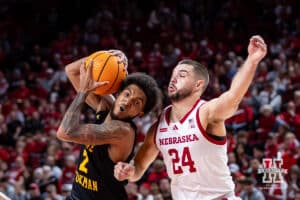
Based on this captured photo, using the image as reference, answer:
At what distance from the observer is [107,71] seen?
4.60 meters

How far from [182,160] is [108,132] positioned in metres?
0.54

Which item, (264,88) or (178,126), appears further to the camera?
(264,88)

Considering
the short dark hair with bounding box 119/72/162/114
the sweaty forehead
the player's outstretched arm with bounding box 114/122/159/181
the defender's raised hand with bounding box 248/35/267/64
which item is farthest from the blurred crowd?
the defender's raised hand with bounding box 248/35/267/64

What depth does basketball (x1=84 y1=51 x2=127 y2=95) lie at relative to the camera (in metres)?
4.59

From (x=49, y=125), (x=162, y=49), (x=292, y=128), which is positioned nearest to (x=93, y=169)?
(x=292, y=128)

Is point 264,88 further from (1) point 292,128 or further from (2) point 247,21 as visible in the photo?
(2) point 247,21

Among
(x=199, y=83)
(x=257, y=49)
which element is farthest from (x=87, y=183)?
(x=257, y=49)

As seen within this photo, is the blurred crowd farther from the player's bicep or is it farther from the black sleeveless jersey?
the player's bicep

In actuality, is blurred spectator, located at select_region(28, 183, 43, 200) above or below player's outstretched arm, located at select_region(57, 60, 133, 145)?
below

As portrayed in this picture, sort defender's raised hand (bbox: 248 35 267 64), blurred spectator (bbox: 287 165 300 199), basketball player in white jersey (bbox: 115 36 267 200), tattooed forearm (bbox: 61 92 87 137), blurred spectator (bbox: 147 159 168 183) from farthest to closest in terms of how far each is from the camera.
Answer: blurred spectator (bbox: 147 159 168 183) < blurred spectator (bbox: 287 165 300 199) < tattooed forearm (bbox: 61 92 87 137) < basketball player in white jersey (bbox: 115 36 267 200) < defender's raised hand (bbox: 248 35 267 64)

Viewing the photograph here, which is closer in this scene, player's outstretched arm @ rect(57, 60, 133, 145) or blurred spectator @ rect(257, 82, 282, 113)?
player's outstretched arm @ rect(57, 60, 133, 145)

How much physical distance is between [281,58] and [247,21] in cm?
324

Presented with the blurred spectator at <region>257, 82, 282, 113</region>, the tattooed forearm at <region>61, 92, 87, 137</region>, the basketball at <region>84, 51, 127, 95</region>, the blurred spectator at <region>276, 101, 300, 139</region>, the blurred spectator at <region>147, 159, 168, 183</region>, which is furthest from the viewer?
the blurred spectator at <region>257, 82, 282, 113</region>

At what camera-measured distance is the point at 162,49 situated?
1476cm
